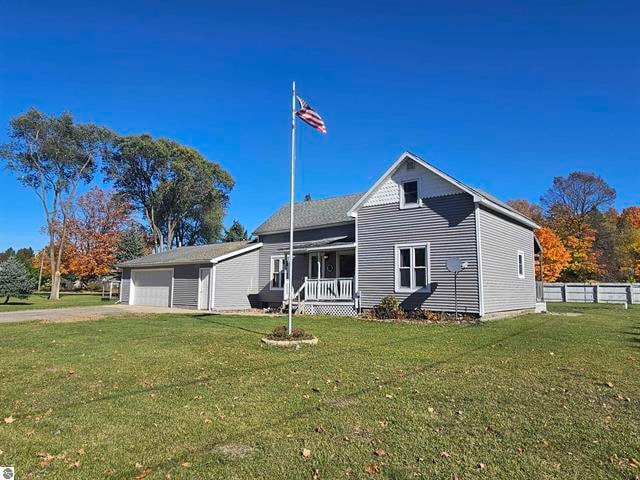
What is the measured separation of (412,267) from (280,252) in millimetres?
8648

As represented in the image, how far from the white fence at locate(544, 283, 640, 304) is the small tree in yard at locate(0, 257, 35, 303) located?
35.8m

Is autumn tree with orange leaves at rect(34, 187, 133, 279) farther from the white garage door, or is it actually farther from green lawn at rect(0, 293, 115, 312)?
the white garage door

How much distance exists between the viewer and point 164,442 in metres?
4.19

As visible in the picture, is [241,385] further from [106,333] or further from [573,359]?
[106,333]

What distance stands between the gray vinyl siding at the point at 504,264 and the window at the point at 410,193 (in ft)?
8.72

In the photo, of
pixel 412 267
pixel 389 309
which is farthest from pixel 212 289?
pixel 412 267

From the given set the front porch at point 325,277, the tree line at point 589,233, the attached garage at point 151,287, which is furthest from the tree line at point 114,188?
the tree line at point 589,233

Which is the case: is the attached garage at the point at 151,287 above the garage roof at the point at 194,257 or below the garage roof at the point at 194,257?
below

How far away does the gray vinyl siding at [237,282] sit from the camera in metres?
22.9

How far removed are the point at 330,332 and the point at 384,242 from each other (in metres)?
6.66

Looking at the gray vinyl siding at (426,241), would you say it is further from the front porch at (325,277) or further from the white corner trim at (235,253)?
the white corner trim at (235,253)

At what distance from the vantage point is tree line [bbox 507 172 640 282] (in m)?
40.1

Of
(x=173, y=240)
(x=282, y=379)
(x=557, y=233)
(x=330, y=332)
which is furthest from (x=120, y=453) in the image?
(x=173, y=240)

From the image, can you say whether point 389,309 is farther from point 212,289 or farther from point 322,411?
point 322,411
